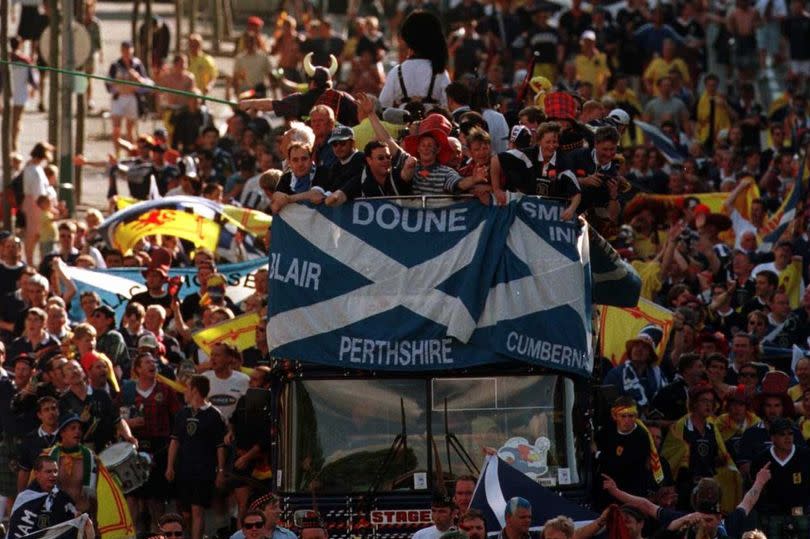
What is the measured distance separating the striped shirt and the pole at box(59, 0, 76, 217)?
1580cm

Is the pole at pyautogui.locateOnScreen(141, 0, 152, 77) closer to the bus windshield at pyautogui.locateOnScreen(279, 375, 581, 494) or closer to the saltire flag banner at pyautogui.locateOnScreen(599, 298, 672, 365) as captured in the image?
the saltire flag banner at pyautogui.locateOnScreen(599, 298, 672, 365)

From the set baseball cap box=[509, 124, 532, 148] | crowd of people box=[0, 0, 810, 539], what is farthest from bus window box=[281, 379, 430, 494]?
baseball cap box=[509, 124, 532, 148]

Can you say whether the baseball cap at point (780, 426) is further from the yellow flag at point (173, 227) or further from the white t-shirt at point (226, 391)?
the yellow flag at point (173, 227)

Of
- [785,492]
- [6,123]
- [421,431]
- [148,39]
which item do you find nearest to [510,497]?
[421,431]

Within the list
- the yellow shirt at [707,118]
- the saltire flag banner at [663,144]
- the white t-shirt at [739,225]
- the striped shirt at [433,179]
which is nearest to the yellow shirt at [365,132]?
the striped shirt at [433,179]

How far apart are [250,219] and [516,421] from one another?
10.6 meters

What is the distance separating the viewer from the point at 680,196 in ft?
96.6

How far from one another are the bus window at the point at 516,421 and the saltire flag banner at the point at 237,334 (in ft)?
16.6

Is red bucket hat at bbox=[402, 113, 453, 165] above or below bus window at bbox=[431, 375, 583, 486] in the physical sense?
above

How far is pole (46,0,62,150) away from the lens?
35125 millimetres

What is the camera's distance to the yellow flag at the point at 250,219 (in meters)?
28.4

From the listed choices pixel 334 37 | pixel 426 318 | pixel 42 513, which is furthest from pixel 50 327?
pixel 334 37

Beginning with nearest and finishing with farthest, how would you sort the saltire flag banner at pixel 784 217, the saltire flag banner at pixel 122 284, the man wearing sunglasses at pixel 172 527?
the man wearing sunglasses at pixel 172 527 < the saltire flag banner at pixel 122 284 < the saltire flag banner at pixel 784 217

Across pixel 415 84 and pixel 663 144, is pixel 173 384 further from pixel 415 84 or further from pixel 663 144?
pixel 663 144
